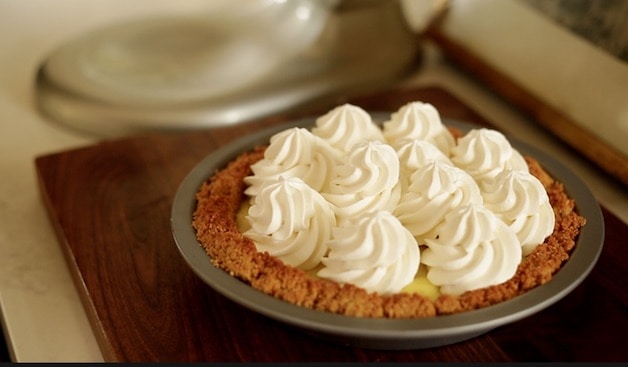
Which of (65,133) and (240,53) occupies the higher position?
(240,53)

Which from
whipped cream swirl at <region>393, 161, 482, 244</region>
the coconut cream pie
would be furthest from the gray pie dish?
whipped cream swirl at <region>393, 161, 482, 244</region>

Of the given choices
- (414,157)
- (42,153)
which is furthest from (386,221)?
(42,153)

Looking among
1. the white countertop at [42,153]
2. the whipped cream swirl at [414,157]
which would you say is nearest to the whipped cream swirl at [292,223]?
the whipped cream swirl at [414,157]

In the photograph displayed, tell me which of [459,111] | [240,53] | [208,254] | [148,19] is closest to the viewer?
[208,254]

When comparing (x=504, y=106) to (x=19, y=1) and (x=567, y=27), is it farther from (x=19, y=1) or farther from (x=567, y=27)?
(x=19, y=1)

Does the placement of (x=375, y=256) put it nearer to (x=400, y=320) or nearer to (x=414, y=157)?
(x=400, y=320)

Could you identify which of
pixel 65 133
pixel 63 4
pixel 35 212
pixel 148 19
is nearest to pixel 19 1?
pixel 63 4

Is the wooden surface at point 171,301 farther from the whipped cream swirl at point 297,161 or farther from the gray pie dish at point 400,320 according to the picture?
the whipped cream swirl at point 297,161
